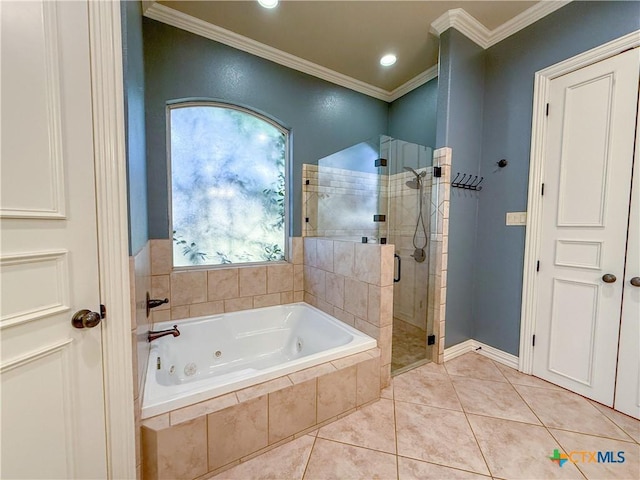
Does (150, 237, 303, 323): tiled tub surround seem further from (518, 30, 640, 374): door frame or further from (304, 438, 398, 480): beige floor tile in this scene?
(518, 30, 640, 374): door frame

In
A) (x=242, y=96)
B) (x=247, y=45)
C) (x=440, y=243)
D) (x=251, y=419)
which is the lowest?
(x=251, y=419)

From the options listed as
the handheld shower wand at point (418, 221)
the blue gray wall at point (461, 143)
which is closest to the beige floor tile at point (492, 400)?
the blue gray wall at point (461, 143)

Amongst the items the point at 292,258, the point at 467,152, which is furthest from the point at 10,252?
the point at 467,152

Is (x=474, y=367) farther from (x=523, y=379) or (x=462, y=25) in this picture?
(x=462, y=25)

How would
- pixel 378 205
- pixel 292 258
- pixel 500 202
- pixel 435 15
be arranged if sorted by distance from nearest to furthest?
pixel 435 15
pixel 500 202
pixel 378 205
pixel 292 258

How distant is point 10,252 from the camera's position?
2.40 feet

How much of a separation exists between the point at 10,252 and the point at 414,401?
6.91 ft

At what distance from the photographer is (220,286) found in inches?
90.0

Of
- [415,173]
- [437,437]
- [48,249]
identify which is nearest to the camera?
[48,249]

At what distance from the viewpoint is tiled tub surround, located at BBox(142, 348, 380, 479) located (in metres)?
1.10

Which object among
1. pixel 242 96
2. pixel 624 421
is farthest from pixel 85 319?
pixel 624 421

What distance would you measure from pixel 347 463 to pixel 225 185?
2.20 metres

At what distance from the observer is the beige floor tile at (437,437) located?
4.22 ft

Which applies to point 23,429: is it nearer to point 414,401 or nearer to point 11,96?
point 11,96
